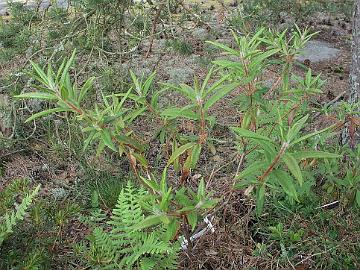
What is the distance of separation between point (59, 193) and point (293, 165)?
74.5 inches

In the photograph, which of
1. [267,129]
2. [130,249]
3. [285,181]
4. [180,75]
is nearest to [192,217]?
[285,181]

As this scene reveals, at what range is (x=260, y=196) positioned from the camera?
1.96 m

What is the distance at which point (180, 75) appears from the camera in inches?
189

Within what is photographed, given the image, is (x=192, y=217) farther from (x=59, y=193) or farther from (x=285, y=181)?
(x=59, y=193)

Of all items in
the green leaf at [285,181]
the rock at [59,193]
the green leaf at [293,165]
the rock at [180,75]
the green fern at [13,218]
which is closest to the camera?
the green leaf at [293,165]

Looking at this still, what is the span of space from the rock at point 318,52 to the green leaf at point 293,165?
3.92 m

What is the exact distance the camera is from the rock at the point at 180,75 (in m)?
4.70

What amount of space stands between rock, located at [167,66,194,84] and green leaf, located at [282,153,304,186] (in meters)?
2.96

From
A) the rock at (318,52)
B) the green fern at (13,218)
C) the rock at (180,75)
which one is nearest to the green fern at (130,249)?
the green fern at (13,218)

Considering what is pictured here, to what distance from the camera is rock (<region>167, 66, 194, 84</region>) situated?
4695 millimetres

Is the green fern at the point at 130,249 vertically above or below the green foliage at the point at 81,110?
below

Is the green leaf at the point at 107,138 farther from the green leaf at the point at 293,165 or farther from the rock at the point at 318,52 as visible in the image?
the rock at the point at 318,52

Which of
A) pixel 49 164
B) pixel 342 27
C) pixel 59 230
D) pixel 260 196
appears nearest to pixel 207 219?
pixel 260 196

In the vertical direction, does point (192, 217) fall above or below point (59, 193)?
above
